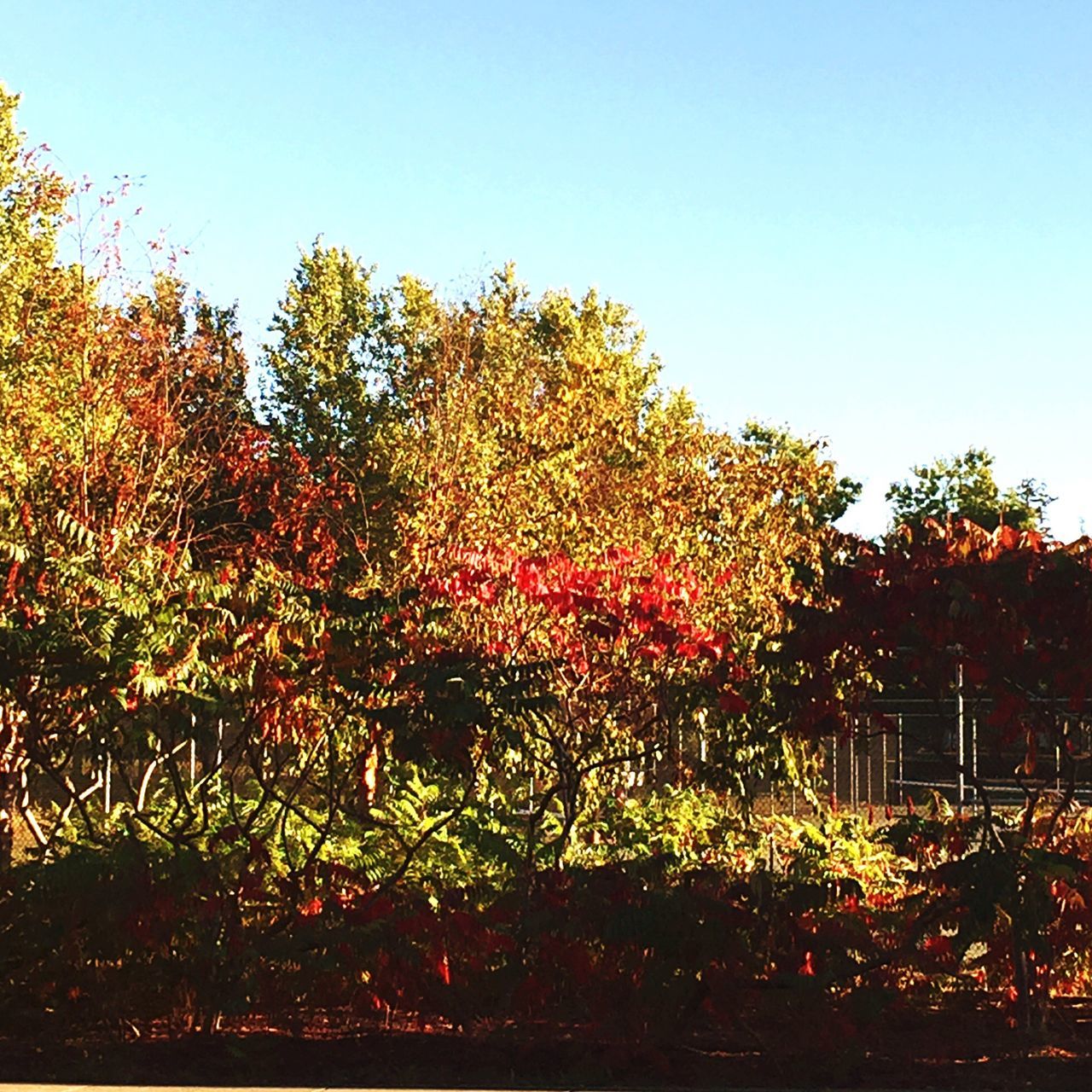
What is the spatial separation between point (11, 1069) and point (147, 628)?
2.08 metres

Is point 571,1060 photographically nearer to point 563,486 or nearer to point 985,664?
point 985,664

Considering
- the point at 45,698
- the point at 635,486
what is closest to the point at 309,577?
the point at 45,698

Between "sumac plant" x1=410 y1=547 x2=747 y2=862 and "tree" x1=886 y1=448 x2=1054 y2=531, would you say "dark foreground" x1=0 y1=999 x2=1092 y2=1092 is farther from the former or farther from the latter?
"tree" x1=886 y1=448 x2=1054 y2=531

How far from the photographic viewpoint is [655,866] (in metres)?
7.65

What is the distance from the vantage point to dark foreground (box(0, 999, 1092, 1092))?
7.13m

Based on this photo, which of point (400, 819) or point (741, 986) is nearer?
point (741, 986)

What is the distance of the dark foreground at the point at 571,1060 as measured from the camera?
713 cm

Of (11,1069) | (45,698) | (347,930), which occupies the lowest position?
(11,1069)

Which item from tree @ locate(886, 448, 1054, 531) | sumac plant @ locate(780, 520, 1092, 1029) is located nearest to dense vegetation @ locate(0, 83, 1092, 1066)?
sumac plant @ locate(780, 520, 1092, 1029)

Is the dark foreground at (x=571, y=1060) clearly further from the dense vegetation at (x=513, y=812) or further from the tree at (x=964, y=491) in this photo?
the tree at (x=964, y=491)

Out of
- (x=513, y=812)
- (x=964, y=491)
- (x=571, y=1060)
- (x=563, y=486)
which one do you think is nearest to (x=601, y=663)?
(x=513, y=812)

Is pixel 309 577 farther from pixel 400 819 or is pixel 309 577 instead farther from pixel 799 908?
pixel 799 908

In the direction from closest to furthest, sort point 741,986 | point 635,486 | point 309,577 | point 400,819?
point 741,986 < point 400,819 < point 309,577 < point 635,486

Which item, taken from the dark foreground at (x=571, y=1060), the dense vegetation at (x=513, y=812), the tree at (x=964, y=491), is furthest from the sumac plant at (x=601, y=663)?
the tree at (x=964, y=491)
